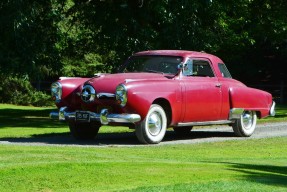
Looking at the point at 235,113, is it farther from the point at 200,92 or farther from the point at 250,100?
the point at 200,92

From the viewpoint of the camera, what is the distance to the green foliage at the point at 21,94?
46.6m

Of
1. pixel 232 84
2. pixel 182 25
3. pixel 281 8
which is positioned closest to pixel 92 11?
pixel 182 25

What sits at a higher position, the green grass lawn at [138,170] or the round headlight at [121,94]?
the round headlight at [121,94]

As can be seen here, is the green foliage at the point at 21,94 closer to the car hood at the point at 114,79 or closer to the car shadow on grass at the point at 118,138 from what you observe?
the car shadow on grass at the point at 118,138

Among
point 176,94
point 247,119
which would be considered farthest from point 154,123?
point 247,119

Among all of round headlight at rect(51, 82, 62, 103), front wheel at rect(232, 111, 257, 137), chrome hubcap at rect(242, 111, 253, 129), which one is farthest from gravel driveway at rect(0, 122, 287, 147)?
round headlight at rect(51, 82, 62, 103)

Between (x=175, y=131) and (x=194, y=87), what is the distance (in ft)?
10.1

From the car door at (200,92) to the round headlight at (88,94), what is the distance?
2.04 m

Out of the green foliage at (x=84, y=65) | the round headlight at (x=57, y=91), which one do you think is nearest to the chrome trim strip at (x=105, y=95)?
the round headlight at (x=57, y=91)

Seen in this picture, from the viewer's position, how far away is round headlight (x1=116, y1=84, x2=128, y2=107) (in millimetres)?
14961

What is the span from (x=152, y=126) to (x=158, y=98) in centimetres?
57

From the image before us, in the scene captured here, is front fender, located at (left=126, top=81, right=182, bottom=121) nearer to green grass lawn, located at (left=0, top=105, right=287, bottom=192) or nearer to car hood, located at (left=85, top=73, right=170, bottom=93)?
car hood, located at (left=85, top=73, right=170, bottom=93)

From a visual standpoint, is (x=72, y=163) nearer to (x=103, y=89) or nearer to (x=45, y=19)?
(x=103, y=89)

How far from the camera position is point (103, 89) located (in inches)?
603
